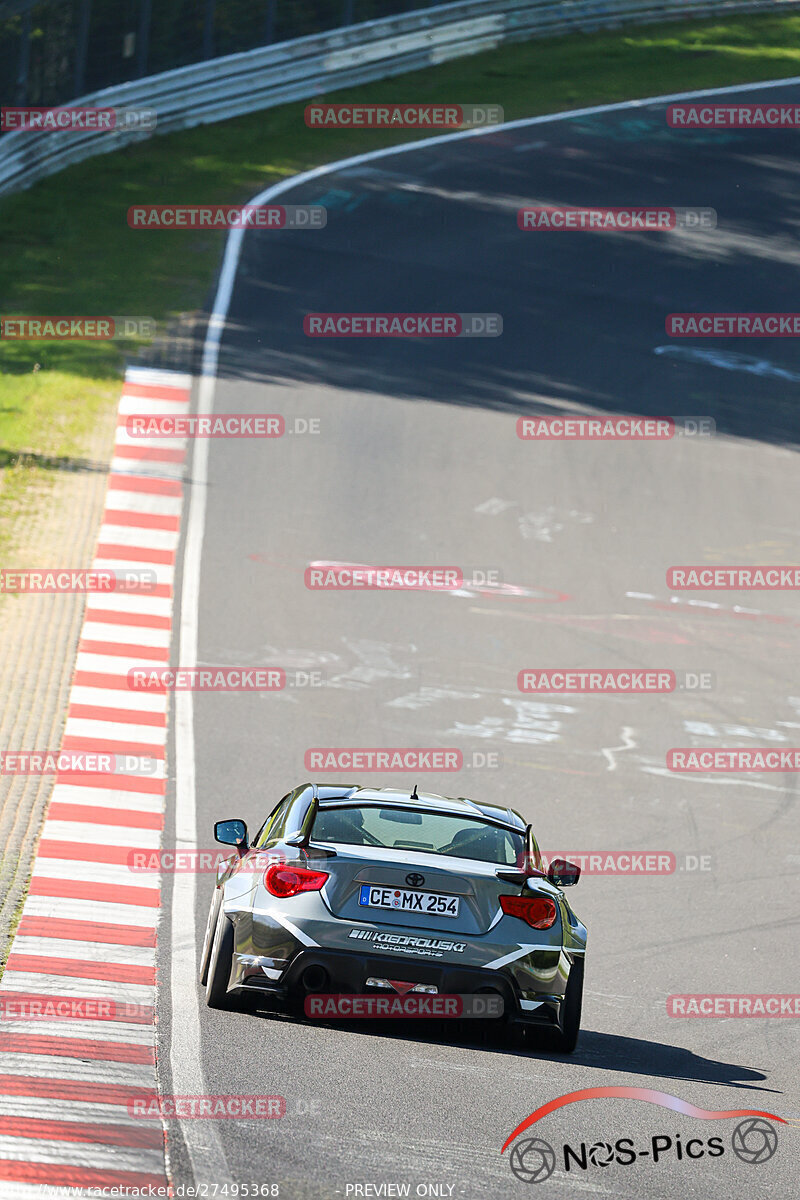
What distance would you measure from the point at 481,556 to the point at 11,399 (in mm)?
7995

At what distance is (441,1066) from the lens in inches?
301

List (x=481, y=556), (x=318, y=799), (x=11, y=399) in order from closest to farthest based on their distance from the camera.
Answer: (x=318, y=799), (x=481, y=556), (x=11, y=399)

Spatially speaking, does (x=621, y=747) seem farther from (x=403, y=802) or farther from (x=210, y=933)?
(x=210, y=933)

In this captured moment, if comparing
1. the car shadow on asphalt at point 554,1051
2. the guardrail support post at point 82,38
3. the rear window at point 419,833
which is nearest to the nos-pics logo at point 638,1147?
the car shadow on asphalt at point 554,1051

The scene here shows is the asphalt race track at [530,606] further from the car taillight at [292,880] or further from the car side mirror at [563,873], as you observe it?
the car side mirror at [563,873]

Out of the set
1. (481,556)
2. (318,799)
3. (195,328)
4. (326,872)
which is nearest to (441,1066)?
(326,872)

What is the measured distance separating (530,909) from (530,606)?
9804 millimetres

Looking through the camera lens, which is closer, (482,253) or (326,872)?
(326,872)

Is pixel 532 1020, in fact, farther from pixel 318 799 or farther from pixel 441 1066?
pixel 318 799

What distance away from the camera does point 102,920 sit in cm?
1012

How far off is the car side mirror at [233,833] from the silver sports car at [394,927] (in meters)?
0.45

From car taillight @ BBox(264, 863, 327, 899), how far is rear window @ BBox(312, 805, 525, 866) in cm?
31

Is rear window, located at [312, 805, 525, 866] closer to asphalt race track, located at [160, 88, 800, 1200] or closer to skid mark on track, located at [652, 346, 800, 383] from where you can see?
asphalt race track, located at [160, 88, 800, 1200]

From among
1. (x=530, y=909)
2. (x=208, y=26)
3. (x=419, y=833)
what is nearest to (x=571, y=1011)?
(x=530, y=909)
